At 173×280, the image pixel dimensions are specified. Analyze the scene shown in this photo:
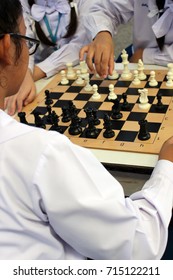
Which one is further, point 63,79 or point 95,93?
point 63,79

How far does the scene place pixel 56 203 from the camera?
29.9 inches

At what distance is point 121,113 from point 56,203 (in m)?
0.68

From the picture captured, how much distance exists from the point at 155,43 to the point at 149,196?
46.5 inches

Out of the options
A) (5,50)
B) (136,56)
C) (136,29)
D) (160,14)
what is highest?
(5,50)

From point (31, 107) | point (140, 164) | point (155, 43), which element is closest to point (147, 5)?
point (155, 43)

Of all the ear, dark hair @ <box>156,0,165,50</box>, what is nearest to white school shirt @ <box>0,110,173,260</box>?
the ear

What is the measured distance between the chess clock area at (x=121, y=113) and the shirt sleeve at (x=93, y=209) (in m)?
0.26

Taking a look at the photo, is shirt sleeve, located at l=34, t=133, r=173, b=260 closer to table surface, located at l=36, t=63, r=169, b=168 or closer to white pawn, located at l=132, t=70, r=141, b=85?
table surface, located at l=36, t=63, r=169, b=168

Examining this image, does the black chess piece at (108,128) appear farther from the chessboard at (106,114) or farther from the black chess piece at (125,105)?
the black chess piece at (125,105)

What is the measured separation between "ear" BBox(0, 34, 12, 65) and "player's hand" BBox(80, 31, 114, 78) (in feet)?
2.65

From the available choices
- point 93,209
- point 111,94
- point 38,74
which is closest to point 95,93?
point 111,94

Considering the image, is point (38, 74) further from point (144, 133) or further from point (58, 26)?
point (144, 133)

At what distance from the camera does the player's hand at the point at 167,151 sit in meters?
1.05

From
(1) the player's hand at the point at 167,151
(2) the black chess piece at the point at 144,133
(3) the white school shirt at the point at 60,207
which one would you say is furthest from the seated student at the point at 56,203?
(2) the black chess piece at the point at 144,133
